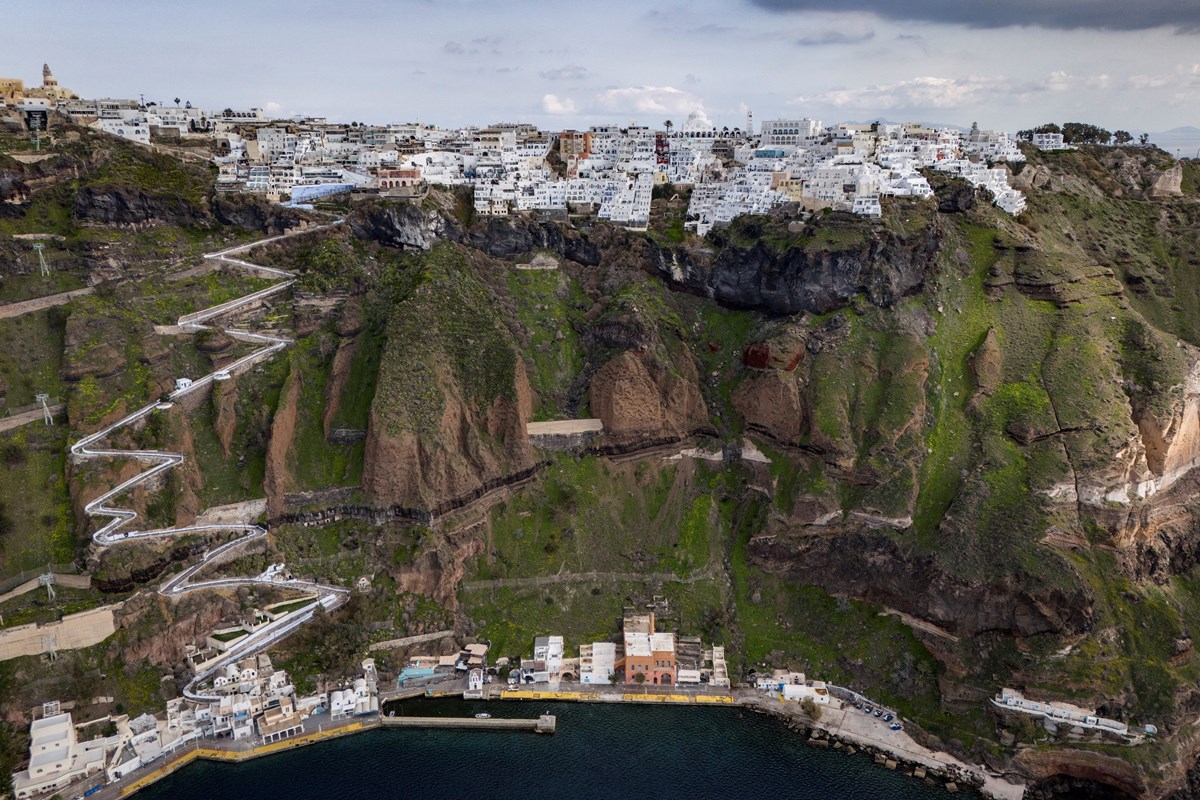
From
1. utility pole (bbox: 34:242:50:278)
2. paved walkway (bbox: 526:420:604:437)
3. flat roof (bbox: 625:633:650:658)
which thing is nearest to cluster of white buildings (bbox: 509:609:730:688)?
flat roof (bbox: 625:633:650:658)

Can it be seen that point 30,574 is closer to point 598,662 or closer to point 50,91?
point 598,662

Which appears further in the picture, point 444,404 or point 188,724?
point 444,404

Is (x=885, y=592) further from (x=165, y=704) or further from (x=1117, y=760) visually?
(x=165, y=704)

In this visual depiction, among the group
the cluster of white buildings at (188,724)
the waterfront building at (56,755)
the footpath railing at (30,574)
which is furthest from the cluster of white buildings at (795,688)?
the footpath railing at (30,574)

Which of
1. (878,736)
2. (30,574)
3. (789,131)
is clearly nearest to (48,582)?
(30,574)

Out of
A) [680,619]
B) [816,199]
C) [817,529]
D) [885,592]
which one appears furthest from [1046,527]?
[816,199]

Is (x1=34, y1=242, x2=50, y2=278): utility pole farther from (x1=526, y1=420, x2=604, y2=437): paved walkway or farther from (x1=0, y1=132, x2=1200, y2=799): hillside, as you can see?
(x1=526, y1=420, x2=604, y2=437): paved walkway

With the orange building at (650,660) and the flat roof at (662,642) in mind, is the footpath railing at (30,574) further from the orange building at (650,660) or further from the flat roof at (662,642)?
the flat roof at (662,642)
